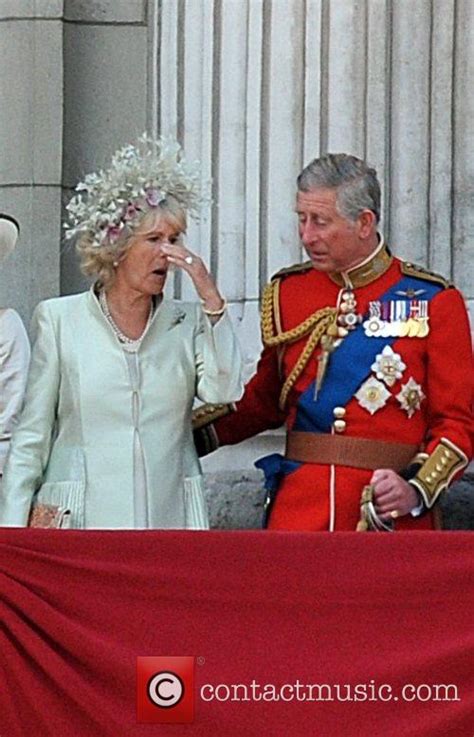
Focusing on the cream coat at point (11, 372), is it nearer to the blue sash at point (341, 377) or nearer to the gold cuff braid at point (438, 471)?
the blue sash at point (341, 377)

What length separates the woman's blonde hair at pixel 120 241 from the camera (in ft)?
20.7

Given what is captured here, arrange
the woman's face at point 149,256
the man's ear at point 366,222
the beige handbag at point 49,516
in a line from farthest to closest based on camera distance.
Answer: the man's ear at point 366,222
the woman's face at point 149,256
the beige handbag at point 49,516

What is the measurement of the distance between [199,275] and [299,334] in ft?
1.35

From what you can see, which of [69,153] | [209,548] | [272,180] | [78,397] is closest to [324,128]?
[272,180]

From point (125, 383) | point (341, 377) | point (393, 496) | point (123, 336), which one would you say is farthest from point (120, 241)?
point (393, 496)

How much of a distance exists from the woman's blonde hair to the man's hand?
748 mm

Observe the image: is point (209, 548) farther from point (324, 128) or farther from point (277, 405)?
point (324, 128)

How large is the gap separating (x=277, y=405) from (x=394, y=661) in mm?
1152

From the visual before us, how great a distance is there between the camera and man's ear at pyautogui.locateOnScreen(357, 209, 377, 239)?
642cm

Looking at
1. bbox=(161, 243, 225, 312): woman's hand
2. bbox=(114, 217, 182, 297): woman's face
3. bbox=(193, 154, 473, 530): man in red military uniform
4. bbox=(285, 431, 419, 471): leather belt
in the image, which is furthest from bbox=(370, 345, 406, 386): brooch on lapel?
bbox=(114, 217, 182, 297): woman's face

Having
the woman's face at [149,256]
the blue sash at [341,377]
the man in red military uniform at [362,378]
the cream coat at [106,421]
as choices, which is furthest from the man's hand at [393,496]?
the woman's face at [149,256]

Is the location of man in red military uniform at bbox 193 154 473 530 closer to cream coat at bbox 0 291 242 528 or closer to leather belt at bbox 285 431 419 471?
leather belt at bbox 285 431 419 471

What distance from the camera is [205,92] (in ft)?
24.3

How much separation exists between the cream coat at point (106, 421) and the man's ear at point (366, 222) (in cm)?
41
